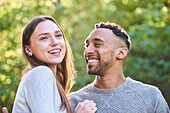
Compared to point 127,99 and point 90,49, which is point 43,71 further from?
point 127,99

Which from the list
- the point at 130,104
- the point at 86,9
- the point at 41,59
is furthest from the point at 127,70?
the point at 41,59

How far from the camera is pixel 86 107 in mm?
2541

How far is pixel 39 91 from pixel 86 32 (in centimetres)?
437

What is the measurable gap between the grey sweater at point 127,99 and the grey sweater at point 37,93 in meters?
0.59

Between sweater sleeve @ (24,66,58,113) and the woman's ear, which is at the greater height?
the woman's ear

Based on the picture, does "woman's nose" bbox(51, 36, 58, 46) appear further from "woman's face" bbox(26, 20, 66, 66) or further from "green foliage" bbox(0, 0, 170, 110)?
"green foliage" bbox(0, 0, 170, 110)

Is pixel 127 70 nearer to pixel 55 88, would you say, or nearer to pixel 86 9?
pixel 86 9

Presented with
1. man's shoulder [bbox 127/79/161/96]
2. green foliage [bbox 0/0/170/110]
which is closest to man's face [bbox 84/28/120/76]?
man's shoulder [bbox 127/79/161/96]

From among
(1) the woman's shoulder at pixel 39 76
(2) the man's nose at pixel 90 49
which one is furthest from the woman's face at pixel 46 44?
(2) the man's nose at pixel 90 49

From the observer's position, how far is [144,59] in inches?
277

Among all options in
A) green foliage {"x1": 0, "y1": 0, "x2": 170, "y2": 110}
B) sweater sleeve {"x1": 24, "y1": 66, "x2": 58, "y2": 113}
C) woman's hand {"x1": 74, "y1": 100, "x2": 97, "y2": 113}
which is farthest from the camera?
green foliage {"x1": 0, "y1": 0, "x2": 170, "y2": 110}

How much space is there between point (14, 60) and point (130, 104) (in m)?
3.66

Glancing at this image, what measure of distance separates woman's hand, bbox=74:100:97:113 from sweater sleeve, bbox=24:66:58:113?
0.41 m

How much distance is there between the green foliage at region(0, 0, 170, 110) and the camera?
5.63m
